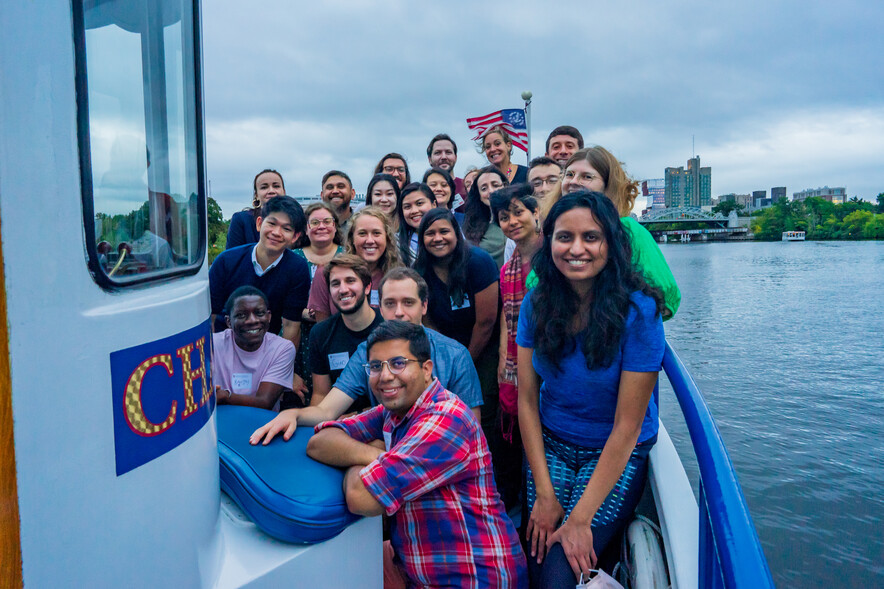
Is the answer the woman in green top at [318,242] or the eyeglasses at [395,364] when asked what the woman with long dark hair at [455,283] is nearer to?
the woman in green top at [318,242]

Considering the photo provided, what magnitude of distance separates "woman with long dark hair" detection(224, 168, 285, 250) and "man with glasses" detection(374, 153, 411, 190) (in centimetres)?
94

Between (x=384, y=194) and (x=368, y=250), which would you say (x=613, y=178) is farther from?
(x=384, y=194)

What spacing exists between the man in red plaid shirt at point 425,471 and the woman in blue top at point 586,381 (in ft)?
0.81

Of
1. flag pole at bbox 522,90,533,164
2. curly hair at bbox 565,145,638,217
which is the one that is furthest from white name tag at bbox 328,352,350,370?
flag pole at bbox 522,90,533,164

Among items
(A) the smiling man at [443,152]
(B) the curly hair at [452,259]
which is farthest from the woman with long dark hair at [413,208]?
(A) the smiling man at [443,152]

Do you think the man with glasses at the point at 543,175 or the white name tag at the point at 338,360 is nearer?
the white name tag at the point at 338,360

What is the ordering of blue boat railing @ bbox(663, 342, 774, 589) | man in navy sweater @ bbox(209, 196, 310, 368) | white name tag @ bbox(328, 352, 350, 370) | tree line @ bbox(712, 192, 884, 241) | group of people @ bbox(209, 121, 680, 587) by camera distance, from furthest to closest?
tree line @ bbox(712, 192, 884, 241), man in navy sweater @ bbox(209, 196, 310, 368), white name tag @ bbox(328, 352, 350, 370), group of people @ bbox(209, 121, 680, 587), blue boat railing @ bbox(663, 342, 774, 589)

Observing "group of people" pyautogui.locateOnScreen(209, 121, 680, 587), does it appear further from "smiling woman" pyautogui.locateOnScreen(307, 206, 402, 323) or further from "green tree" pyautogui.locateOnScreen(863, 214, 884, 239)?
"green tree" pyautogui.locateOnScreen(863, 214, 884, 239)

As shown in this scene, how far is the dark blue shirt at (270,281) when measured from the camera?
3541 millimetres

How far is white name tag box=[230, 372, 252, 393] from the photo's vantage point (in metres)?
3.08

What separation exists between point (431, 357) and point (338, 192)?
8.96 feet

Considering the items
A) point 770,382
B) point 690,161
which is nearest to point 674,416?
point 770,382

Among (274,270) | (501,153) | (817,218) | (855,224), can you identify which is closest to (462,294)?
(274,270)

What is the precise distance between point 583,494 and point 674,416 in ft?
30.6
